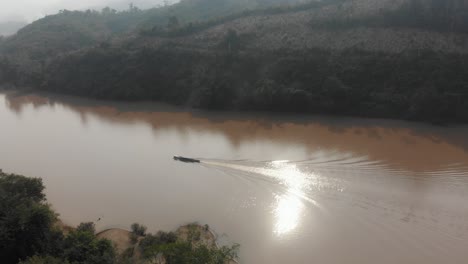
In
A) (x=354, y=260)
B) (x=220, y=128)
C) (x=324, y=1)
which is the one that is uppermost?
(x=324, y=1)

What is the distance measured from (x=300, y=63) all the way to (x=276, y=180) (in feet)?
59.5

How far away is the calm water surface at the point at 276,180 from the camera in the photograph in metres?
17.6

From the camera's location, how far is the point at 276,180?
72.8 feet

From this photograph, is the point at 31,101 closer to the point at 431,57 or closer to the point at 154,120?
the point at 154,120

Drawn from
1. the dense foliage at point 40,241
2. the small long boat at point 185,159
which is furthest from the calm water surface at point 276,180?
the dense foliage at point 40,241

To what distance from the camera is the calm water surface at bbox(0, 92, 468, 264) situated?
17.6 m

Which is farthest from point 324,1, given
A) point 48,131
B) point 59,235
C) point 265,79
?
point 59,235

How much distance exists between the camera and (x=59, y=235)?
15.4m

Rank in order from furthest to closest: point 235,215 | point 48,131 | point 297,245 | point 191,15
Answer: point 191,15 → point 48,131 → point 235,215 → point 297,245

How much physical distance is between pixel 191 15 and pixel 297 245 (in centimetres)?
6247

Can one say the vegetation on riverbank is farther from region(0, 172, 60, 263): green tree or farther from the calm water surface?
the calm water surface

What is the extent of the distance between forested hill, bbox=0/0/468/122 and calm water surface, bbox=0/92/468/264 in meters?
2.34

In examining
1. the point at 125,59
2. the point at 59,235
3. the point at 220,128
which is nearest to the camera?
the point at 59,235

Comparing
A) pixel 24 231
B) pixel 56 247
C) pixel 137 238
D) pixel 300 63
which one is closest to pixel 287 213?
pixel 137 238
